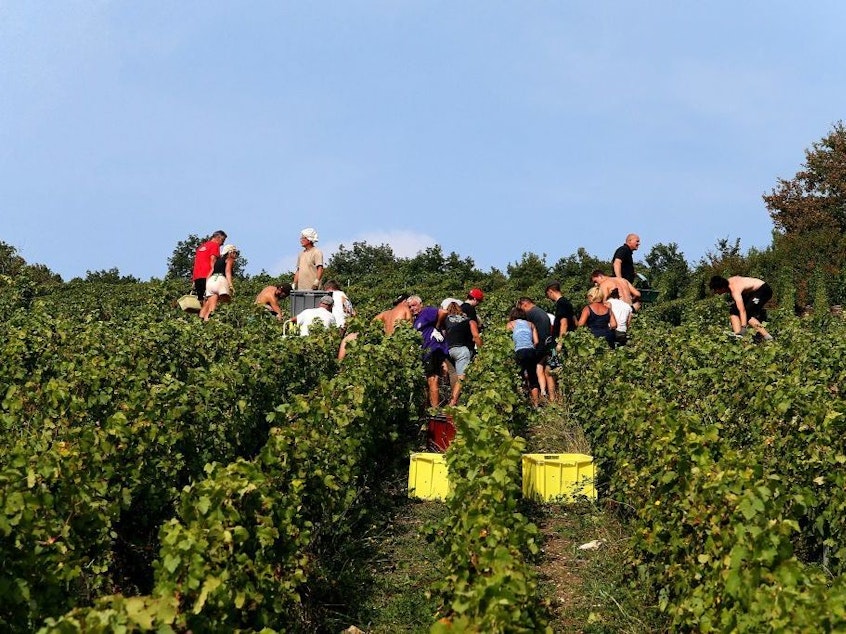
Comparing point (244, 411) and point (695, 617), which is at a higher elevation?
point (244, 411)

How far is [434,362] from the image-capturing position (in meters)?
12.4

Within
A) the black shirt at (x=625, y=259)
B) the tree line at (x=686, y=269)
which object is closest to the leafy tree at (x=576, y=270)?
the tree line at (x=686, y=269)

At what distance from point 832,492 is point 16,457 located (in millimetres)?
4568

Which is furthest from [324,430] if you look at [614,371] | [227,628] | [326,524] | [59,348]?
[59,348]

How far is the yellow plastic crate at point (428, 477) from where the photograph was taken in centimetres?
895

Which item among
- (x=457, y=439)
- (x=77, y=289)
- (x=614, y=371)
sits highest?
(x=77, y=289)

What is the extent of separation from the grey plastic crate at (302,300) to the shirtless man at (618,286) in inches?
134

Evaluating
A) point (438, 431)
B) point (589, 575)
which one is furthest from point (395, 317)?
point (589, 575)

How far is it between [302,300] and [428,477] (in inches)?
230

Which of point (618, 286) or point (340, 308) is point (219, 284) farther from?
point (618, 286)

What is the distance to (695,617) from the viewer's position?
17.7 feet

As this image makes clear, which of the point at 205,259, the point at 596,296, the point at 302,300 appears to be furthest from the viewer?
the point at 205,259

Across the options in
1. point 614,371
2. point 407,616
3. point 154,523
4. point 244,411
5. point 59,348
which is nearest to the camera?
point 407,616

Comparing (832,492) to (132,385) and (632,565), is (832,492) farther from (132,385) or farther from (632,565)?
(132,385)
